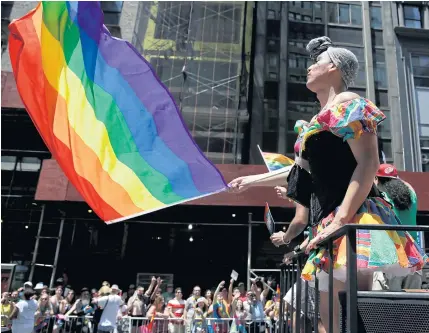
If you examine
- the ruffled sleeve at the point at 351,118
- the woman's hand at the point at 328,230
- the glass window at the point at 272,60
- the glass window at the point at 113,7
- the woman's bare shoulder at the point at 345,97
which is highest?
the glass window at the point at 113,7

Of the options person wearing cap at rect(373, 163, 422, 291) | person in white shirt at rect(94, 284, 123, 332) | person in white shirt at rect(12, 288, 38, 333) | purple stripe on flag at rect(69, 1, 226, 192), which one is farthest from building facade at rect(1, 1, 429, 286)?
person wearing cap at rect(373, 163, 422, 291)

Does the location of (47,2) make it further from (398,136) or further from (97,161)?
(398,136)

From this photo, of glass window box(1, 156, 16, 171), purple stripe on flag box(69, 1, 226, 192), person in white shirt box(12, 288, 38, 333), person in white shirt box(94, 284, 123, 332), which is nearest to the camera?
purple stripe on flag box(69, 1, 226, 192)

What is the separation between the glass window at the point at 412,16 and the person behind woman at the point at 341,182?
24.5 meters

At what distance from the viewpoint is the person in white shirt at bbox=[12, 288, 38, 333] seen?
942 centimetres

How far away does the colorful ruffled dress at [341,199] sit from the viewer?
195 centimetres

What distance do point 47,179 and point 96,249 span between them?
17.9ft

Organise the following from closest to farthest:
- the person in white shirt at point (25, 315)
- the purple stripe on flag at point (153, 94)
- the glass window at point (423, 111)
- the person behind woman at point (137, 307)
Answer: the purple stripe on flag at point (153, 94) < the person in white shirt at point (25, 315) < the person behind woman at point (137, 307) < the glass window at point (423, 111)

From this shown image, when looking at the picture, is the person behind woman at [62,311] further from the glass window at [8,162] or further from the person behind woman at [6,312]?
the glass window at [8,162]

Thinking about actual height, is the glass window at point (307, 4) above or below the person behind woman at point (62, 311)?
above

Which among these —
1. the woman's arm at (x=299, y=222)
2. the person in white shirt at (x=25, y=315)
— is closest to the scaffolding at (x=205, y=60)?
the person in white shirt at (x=25, y=315)

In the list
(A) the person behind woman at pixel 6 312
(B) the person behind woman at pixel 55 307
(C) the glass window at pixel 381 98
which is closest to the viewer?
(A) the person behind woman at pixel 6 312

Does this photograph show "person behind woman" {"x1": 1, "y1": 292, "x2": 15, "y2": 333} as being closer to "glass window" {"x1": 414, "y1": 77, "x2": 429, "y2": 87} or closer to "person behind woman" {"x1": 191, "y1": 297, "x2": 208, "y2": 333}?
"person behind woman" {"x1": 191, "y1": 297, "x2": 208, "y2": 333}

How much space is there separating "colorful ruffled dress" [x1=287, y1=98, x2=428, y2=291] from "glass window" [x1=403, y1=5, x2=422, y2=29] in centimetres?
2482
